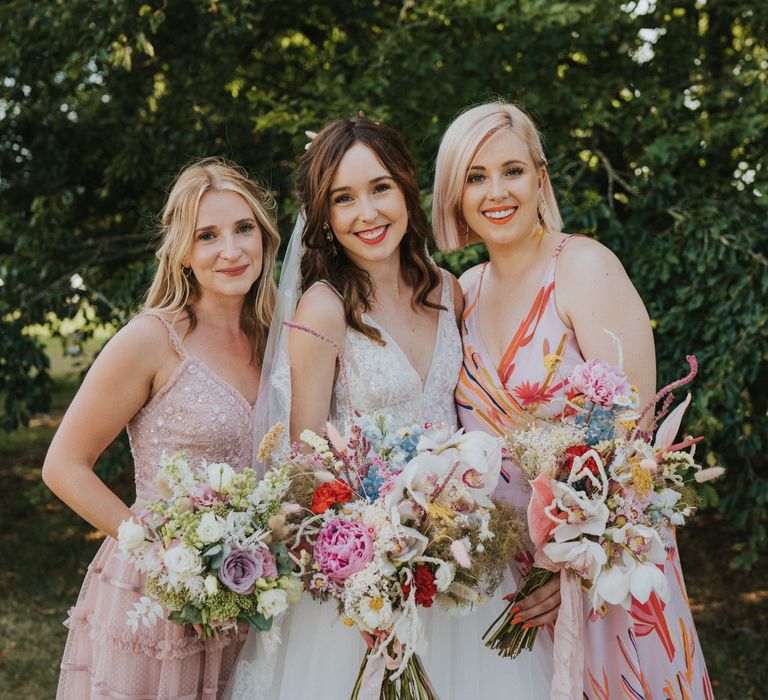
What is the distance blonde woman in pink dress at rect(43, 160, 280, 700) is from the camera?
9.05ft

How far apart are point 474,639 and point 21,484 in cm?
760

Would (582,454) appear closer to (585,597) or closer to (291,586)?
(585,597)

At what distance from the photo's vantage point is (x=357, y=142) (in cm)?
297

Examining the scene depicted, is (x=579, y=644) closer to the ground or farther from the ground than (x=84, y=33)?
closer to the ground

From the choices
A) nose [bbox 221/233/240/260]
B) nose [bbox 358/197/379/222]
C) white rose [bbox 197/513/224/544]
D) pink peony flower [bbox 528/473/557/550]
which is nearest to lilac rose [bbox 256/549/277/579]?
white rose [bbox 197/513/224/544]

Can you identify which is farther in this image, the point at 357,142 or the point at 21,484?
the point at 21,484

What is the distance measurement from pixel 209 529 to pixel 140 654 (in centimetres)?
87

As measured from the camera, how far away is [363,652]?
2.64 metres

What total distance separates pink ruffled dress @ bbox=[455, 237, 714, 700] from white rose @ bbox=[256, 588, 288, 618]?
766mm

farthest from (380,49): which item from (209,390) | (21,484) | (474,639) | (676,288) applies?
(21,484)

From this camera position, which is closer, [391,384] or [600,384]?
[600,384]

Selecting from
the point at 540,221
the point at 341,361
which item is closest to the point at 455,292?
the point at 540,221

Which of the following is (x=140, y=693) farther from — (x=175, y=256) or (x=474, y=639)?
(x=175, y=256)

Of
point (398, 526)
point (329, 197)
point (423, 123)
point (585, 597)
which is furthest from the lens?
point (423, 123)
